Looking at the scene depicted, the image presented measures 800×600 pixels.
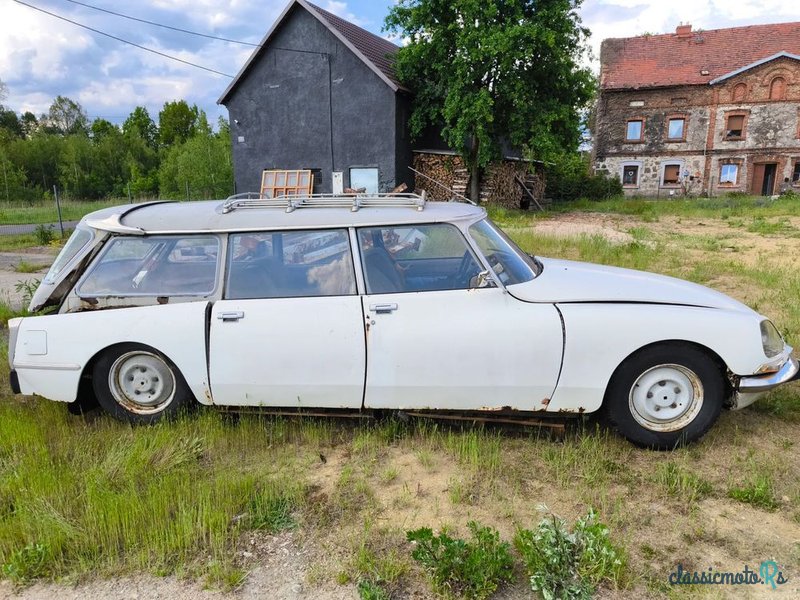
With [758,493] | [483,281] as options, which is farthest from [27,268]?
[758,493]

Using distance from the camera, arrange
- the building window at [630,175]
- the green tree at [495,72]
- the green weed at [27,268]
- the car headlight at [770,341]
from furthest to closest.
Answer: the building window at [630,175]
the green tree at [495,72]
the green weed at [27,268]
the car headlight at [770,341]

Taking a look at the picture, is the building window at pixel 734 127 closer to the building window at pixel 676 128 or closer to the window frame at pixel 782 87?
the window frame at pixel 782 87

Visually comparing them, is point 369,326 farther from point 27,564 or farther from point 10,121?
point 10,121

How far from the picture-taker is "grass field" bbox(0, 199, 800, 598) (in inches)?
105

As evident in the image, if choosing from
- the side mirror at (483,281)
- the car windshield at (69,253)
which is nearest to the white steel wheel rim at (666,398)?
the side mirror at (483,281)

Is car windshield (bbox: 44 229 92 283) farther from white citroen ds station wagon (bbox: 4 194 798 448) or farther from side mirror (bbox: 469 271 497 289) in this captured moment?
side mirror (bbox: 469 271 497 289)

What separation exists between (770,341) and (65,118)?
92.4 m

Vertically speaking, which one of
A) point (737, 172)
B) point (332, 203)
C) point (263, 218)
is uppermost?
point (737, 172)

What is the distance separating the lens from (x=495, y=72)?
22.2 m

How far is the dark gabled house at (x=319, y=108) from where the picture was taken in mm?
22516

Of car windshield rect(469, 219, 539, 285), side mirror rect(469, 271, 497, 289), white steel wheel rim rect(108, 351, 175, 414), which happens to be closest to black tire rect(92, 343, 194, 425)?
white steel wheel rim rect(108, 351, 175, 414)

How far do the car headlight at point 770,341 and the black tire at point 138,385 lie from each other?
3.99m

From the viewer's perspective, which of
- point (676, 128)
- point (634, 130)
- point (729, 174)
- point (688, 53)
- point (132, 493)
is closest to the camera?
point (132, 493)

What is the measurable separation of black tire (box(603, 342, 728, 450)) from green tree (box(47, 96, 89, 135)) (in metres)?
88.8
